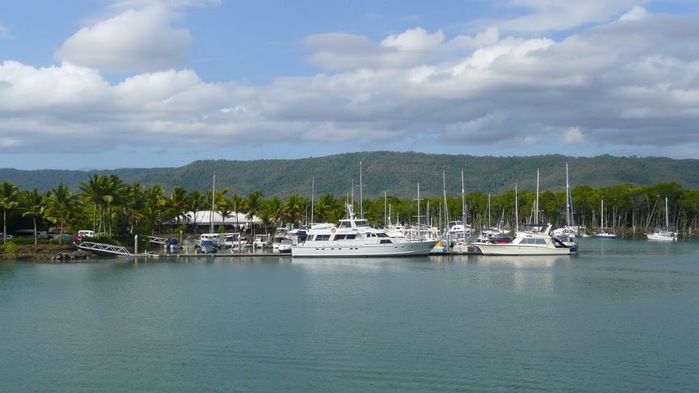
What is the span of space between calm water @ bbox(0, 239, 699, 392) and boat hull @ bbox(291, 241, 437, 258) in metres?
14.6

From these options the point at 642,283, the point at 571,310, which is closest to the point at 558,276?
the point at 642,283

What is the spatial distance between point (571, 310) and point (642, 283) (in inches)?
627

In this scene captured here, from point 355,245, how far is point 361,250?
81 cm

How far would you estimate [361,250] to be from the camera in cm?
7450

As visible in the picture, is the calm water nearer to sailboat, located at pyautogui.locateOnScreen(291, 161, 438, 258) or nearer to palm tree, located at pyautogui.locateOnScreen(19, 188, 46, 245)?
sailboat, located at pyautogui.locateOnScreen(291, 161, 438, 258)

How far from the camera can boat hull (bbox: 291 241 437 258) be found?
74.3 metres

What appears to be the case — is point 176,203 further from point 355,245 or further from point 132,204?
point 355,245

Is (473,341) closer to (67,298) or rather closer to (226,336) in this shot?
(226,336)

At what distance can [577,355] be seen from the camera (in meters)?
29.3

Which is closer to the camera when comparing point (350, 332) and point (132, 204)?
point (350, 332)

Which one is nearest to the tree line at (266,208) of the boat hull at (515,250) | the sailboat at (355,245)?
the boat hull at (515,250)

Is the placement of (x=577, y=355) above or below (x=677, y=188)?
below

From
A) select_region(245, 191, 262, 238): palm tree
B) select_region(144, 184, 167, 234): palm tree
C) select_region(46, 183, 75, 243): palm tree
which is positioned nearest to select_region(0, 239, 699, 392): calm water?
select_region(46, 183, 75, 243): palm tree

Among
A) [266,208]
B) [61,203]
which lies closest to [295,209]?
[266,208]
